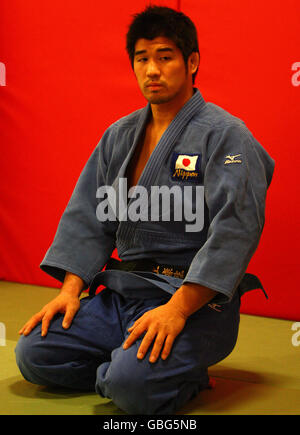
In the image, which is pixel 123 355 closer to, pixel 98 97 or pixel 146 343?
pixel 146 343

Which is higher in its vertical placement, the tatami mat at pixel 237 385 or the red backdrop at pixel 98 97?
the red backdrop at pixel 98 97

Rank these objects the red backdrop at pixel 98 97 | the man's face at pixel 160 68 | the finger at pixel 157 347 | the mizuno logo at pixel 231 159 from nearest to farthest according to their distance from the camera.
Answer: the finger at pixel 157 347, the mizuno logo at pixel 231 159, the man's face at pixel 160 68, the red backdrop at pixel 98 97

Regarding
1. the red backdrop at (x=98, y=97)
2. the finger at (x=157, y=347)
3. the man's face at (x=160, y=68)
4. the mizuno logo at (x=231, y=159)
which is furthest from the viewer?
the red backdrop at (x=98, y=97)

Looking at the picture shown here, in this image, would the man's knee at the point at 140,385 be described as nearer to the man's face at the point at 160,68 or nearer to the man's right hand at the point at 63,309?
the man's right hand at the point at 63,309

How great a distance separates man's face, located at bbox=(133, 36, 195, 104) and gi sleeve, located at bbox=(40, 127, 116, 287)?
0.80ft

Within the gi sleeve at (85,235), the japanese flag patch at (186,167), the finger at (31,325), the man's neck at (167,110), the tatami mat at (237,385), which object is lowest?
the tatami mat at (237,385)

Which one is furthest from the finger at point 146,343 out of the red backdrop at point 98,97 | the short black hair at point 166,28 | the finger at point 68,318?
the red backdrop at point 98,97

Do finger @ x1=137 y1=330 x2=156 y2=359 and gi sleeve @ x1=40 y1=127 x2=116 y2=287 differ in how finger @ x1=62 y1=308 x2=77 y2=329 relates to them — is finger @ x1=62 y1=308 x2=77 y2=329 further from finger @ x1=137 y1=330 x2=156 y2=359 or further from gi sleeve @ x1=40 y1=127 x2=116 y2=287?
finger @ x1=137 y1=330 x2=156 y2=359

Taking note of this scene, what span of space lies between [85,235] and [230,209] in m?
0.50

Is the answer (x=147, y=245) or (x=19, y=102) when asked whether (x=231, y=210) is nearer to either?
(x=147, y=245)

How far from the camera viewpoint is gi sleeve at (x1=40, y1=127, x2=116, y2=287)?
5.88 ft

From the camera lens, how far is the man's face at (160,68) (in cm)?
170

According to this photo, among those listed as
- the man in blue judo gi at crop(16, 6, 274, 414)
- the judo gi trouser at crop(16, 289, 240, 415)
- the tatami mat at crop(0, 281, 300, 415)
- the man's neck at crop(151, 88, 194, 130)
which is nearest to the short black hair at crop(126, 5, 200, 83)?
the man in blue judo gi at crop(16, 6, 274, 414)

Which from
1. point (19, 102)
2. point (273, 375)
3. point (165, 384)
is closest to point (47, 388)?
point (165, 384)
